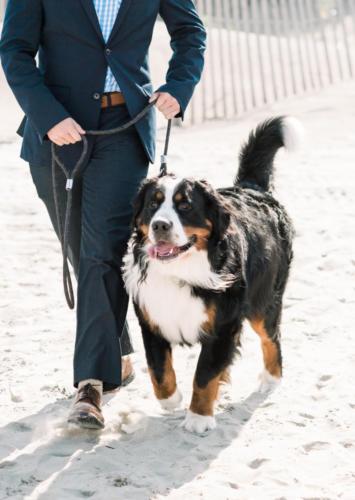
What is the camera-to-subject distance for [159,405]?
4043mm

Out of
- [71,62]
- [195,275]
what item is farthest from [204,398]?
[71,62]

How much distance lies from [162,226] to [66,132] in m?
0.57

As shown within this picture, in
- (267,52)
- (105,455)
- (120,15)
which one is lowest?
(105,455)

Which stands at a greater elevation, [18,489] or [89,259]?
[89,259]

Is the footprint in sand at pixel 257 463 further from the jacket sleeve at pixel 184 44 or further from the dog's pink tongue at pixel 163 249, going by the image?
the jacket sleeve at pixel 184 44

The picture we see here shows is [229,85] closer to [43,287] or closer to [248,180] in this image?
[43,287]

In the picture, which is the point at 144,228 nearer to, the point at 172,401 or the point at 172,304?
the point at 172,304

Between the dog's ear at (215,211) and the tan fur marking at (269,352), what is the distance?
2.63ft

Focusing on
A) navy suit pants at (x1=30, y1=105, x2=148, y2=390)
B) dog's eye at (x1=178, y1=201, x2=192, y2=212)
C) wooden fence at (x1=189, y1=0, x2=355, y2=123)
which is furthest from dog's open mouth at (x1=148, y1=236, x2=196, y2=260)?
wooden fence at (x1=189, y1=0, x2=355, y2=123)

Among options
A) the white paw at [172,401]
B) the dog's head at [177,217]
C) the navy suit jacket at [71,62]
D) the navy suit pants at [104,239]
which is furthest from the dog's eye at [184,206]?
the white paw at [172,401]

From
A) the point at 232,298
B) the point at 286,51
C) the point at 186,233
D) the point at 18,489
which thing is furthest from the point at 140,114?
the point at 286,51

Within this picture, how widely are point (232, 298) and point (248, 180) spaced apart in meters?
0.96

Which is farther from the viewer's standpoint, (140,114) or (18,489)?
(140,114)

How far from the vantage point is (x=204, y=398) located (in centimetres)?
374
